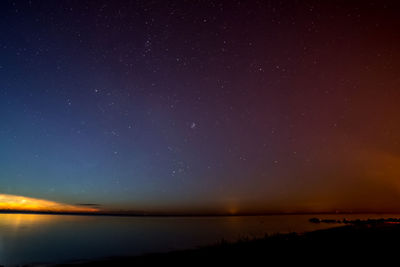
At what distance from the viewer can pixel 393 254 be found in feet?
44.2

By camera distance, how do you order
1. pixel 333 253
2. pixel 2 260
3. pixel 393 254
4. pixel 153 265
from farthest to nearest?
pixel 2 260, pixel 153 265, pixel 333 253, pixel 393 254

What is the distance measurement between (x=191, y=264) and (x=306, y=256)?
6461mm

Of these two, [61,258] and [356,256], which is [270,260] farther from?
[61,258]

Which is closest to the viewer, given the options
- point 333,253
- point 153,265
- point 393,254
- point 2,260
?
point 393,254

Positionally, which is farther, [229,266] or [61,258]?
[61,258]

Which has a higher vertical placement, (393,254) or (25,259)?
(393,254)

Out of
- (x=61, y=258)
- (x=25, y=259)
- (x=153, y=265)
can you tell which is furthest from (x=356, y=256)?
(x=25, y=259)

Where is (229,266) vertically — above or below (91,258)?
above

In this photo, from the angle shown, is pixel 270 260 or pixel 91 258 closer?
pixel 270 260

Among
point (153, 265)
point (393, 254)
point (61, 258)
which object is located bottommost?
point (61, 258)

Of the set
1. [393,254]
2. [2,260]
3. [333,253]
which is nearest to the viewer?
[393,254]

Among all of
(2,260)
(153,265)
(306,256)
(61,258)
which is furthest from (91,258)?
(306,256)

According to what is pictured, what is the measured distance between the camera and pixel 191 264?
15.3 m

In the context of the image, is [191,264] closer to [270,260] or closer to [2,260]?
[270,260]
